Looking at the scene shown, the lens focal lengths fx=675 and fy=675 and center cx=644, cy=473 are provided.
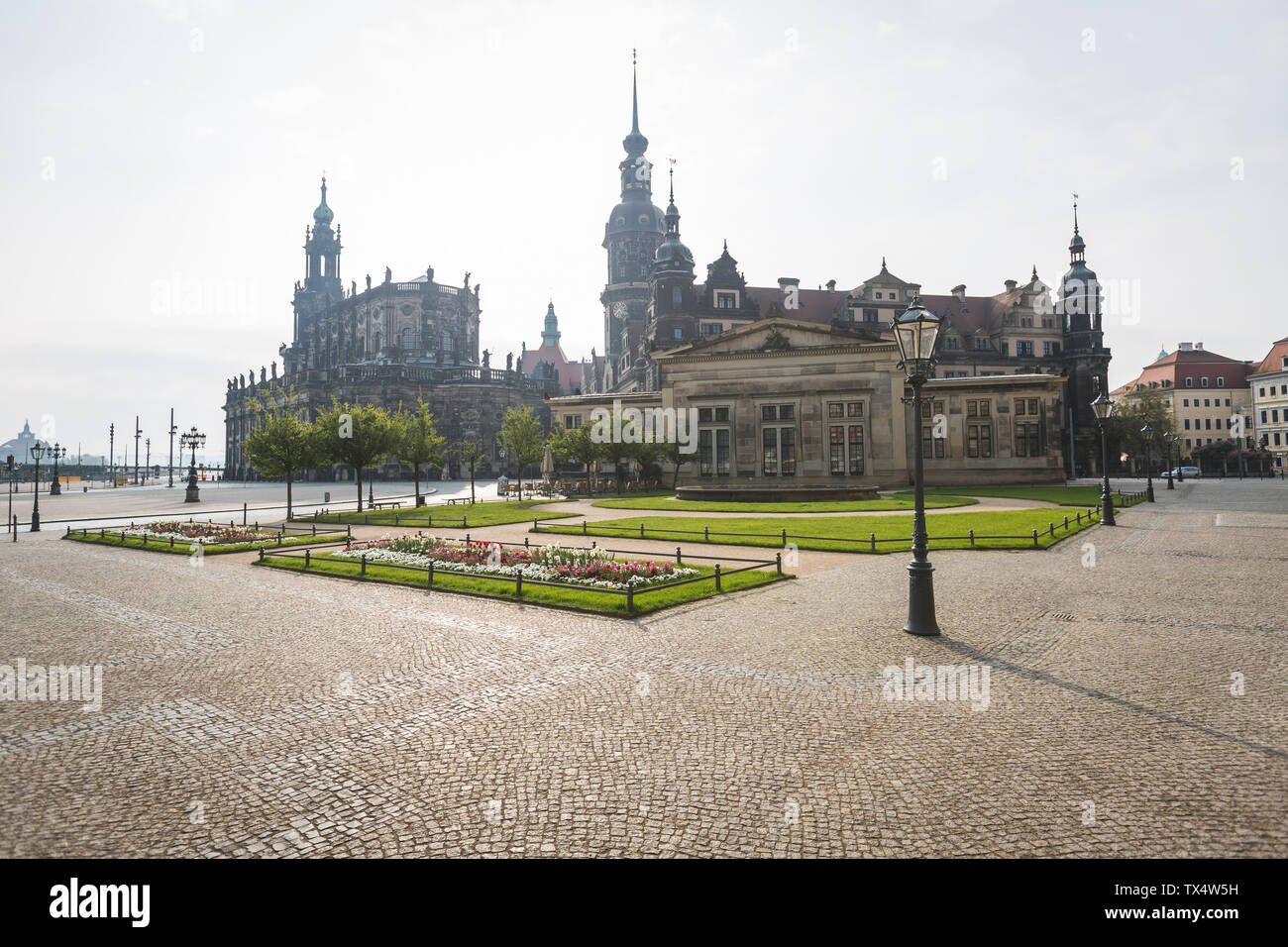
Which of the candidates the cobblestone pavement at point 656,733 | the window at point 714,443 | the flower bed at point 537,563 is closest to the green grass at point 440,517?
the flower bed at point 537,563

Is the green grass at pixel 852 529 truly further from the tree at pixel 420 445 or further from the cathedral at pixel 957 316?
the cathedral at pixel 957 316

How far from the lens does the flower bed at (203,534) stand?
23.4m

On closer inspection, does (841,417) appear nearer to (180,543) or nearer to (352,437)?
(352,437)

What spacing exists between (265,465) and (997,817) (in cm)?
3782

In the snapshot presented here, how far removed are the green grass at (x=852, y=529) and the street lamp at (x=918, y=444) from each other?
9090 millimetres

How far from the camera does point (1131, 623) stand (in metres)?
10.5

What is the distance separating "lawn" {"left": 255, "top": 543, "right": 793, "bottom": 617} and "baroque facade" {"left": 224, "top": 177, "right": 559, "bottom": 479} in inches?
2853

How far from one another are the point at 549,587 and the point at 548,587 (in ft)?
0.07

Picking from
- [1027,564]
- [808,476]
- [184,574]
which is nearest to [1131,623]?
[1027,564]

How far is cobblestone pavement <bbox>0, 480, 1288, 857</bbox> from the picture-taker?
4641 mm

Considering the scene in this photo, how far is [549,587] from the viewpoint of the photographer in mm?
13734

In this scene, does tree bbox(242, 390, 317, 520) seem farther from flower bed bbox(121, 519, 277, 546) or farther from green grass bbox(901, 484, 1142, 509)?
green grass bbox(901, 484, 1142, 509)

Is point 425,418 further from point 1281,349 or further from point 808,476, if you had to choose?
point 1281,349

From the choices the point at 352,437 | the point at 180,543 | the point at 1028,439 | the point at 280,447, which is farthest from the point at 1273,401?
the point at 180,543
